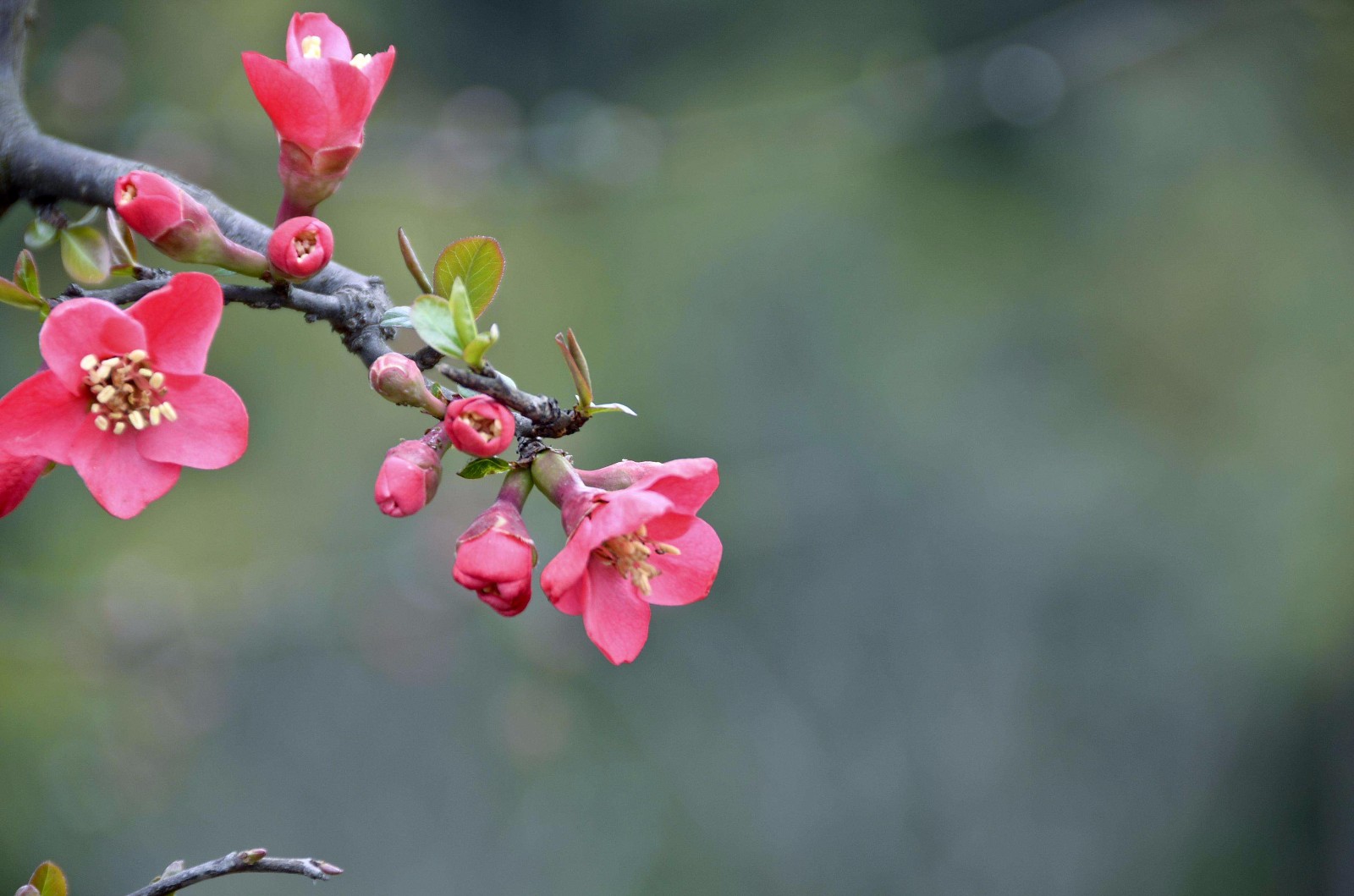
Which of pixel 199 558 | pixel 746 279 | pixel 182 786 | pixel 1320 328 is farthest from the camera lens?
pixel 746 279

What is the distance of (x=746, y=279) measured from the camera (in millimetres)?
3535

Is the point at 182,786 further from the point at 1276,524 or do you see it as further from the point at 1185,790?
the point at 1276,524

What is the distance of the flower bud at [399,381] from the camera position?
52 cm

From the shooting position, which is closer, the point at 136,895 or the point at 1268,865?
the point at 136,895

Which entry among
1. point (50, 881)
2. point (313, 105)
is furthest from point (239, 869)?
point (313, 105)

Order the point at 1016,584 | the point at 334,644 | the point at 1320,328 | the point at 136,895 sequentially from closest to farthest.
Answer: the point at 136,895 → the point at 334,644 → the point at 1016,584 → the point at 1320,328

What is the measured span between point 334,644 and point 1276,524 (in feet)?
9.17

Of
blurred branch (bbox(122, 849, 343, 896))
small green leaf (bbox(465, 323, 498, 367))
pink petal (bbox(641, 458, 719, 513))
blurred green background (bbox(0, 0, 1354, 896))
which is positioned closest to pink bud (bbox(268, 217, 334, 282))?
small green leaf (bbox(465, 323, 498, 367))

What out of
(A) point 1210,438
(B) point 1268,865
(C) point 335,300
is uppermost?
(A) point 1210,438

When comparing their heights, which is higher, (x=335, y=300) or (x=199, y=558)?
(x=335, y=300)

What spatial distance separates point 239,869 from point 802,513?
2.53 meters

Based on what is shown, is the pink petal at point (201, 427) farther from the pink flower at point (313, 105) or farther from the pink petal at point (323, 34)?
the pink petal at point (323, 34)

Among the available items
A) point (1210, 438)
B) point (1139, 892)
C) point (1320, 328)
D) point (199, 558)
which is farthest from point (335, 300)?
point (1320, 328)

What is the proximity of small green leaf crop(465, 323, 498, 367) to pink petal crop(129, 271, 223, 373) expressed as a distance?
0.13m
